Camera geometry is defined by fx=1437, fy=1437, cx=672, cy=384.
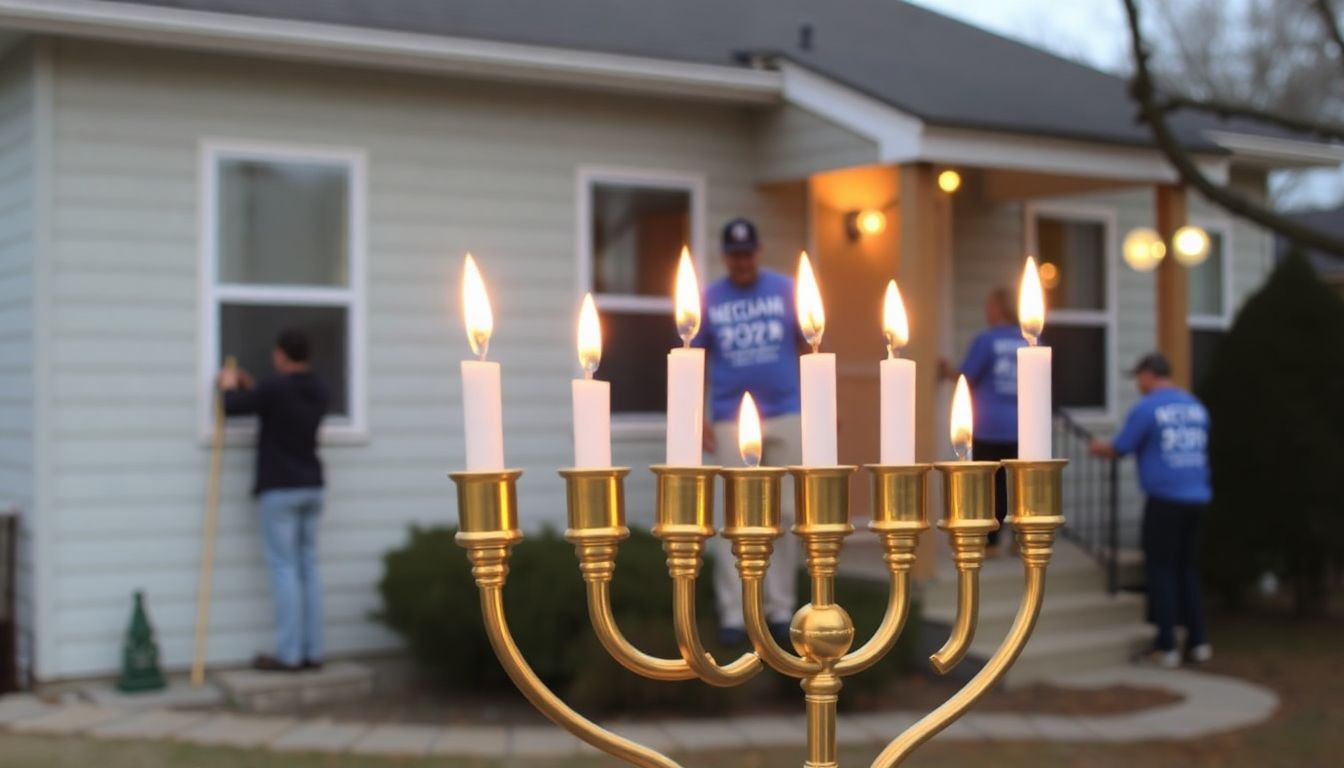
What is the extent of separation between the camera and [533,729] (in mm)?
6547

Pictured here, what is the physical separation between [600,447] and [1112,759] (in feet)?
16.1

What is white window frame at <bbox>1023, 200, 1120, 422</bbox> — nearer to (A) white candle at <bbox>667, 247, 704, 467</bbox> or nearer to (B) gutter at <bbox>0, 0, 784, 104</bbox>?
(B) gutter at <bbox>0, 0, 784, 104</bbox>

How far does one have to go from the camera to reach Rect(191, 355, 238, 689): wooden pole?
7324 millimetres

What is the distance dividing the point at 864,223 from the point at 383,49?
3.47 metres

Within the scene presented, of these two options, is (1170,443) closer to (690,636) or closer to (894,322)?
(894,322)

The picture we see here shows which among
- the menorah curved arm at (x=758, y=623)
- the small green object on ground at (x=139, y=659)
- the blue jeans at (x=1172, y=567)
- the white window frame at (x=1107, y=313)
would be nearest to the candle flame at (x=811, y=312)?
the menorah curved arm at (x=758, y=623)

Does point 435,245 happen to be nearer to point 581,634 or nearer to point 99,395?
point 99,395

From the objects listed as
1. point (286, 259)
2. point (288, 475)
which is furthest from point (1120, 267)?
point (288, 475)

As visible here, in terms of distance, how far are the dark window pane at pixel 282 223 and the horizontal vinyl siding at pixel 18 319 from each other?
966 millimetres

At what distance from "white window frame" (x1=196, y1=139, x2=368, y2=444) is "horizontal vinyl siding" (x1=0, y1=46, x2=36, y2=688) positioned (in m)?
0.82

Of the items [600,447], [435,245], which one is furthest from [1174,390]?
[600,447]

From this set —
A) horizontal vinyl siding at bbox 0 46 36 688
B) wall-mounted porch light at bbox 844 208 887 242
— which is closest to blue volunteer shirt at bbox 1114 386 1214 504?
wall-mounted porch light at bbox 844 208 887 242

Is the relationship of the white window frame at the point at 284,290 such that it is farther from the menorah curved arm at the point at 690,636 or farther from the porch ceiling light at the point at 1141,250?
the menorah curved arm at the point at 690,636

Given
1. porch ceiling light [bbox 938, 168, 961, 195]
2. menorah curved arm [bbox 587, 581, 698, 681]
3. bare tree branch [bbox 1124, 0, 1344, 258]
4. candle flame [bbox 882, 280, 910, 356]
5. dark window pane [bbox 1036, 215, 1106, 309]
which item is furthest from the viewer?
dark window pane [bbox 1036, 215, 1106, 309]
